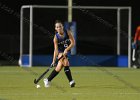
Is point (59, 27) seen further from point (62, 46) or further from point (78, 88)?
point (78, 88)

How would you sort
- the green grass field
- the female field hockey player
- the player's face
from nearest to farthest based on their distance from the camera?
the green grass field < the player's face < the female field hockey player

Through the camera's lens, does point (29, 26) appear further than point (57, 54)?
Yes

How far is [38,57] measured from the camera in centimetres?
2586

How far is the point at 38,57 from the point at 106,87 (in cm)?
1016

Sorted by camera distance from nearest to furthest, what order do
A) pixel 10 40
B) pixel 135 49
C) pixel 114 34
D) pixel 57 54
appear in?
1. pixel 57 54
2. pixel 135 49
3. pixel 114 34
4. pixel 10 40

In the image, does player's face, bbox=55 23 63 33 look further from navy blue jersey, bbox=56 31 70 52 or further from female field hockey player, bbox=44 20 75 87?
navy blue jersey, bbox=56 31 70 52

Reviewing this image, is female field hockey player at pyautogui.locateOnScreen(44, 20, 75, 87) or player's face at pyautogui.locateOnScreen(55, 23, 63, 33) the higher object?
player's face at pyautogui.locateOnScreen(55, 23, 63, 33)

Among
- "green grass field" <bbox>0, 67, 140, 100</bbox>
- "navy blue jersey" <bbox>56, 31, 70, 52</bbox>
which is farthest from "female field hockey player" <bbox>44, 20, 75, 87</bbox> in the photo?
"green grass field" <bbox>0, 67, 140, 100</bbox>

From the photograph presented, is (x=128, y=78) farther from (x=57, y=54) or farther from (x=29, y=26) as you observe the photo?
(x=29, y=26)

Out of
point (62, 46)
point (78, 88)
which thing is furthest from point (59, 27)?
point (78, 88)

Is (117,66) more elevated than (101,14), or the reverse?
(101,14)

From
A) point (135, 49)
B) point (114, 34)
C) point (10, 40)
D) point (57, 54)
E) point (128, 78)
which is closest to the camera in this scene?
point (57, 54)

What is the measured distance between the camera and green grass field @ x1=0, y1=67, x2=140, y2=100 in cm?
1333

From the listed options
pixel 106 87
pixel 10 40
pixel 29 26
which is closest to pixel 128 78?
pixel 106 87
